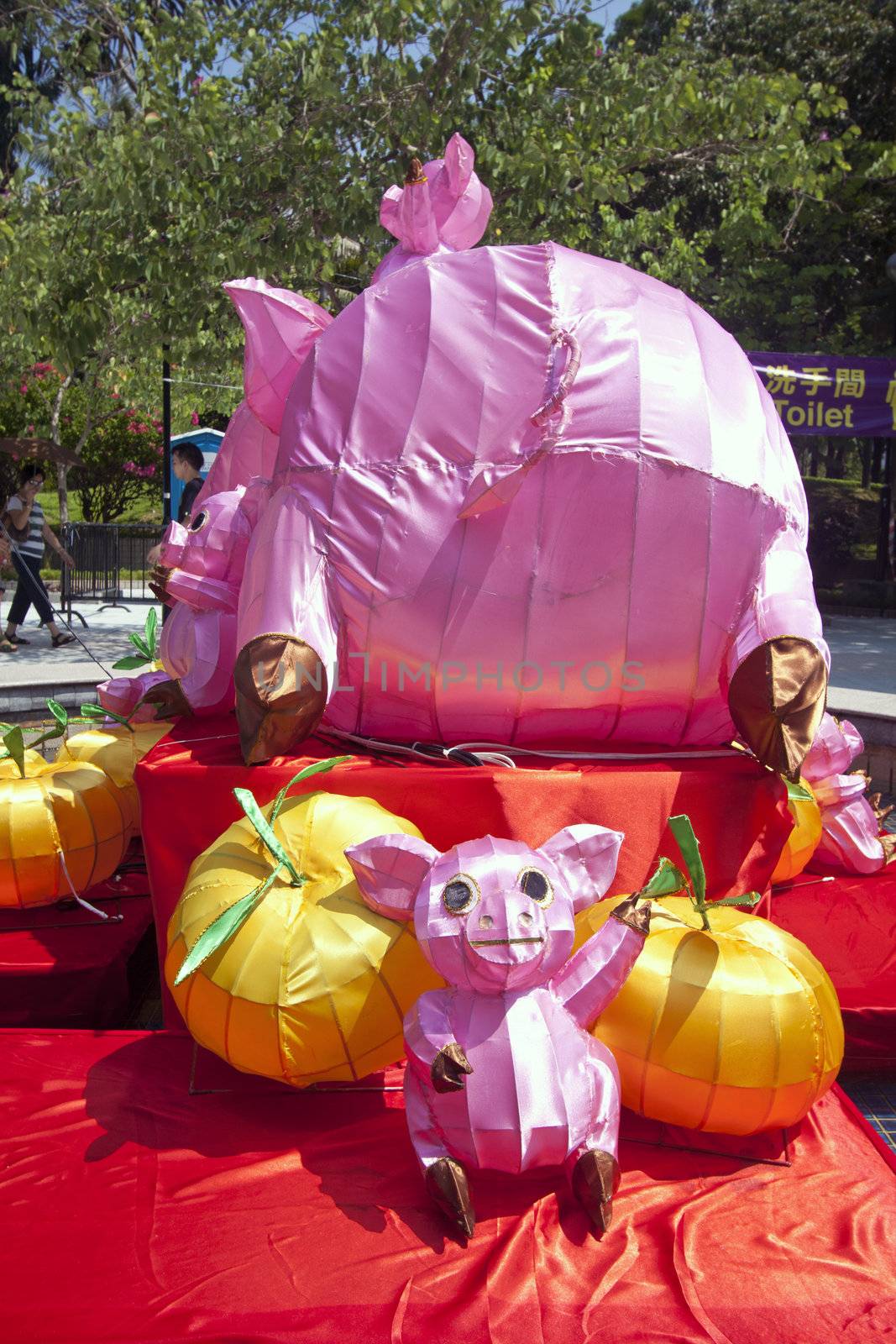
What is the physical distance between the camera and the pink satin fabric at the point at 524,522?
125 inches

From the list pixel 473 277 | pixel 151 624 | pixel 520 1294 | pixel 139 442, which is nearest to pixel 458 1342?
pixel 520 1294

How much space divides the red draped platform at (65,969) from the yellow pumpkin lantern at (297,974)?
91 cm

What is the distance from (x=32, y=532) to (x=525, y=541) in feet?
29.3

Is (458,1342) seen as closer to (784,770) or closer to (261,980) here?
(261,980)

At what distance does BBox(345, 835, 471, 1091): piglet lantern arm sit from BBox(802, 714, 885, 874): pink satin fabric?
6.55 ft

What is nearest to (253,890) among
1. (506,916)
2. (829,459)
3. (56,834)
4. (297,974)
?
(297,974)

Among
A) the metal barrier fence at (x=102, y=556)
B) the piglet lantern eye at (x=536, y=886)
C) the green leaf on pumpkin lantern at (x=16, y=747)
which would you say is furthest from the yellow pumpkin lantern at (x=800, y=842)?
the metal barrier fence at (x=102, y=556)

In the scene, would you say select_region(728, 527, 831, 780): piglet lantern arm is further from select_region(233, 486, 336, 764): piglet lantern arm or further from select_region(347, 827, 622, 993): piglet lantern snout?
select_region(233, 486, 336, 764): piglet lantern arm

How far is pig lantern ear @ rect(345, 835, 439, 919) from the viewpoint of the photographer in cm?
252

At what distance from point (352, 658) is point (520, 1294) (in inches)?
66.6

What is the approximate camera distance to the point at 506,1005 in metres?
2.40

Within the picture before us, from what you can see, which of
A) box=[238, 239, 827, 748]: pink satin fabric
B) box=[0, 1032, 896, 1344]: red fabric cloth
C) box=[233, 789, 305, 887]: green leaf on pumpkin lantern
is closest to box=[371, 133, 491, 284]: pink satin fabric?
box=[238, 239, 827, 748]: pink satin fabric

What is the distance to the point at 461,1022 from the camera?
239 centimetres

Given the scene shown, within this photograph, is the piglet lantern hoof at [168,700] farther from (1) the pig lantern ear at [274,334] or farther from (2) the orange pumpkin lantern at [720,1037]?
(2) the orange pumpkin lantern at [720,1037]
